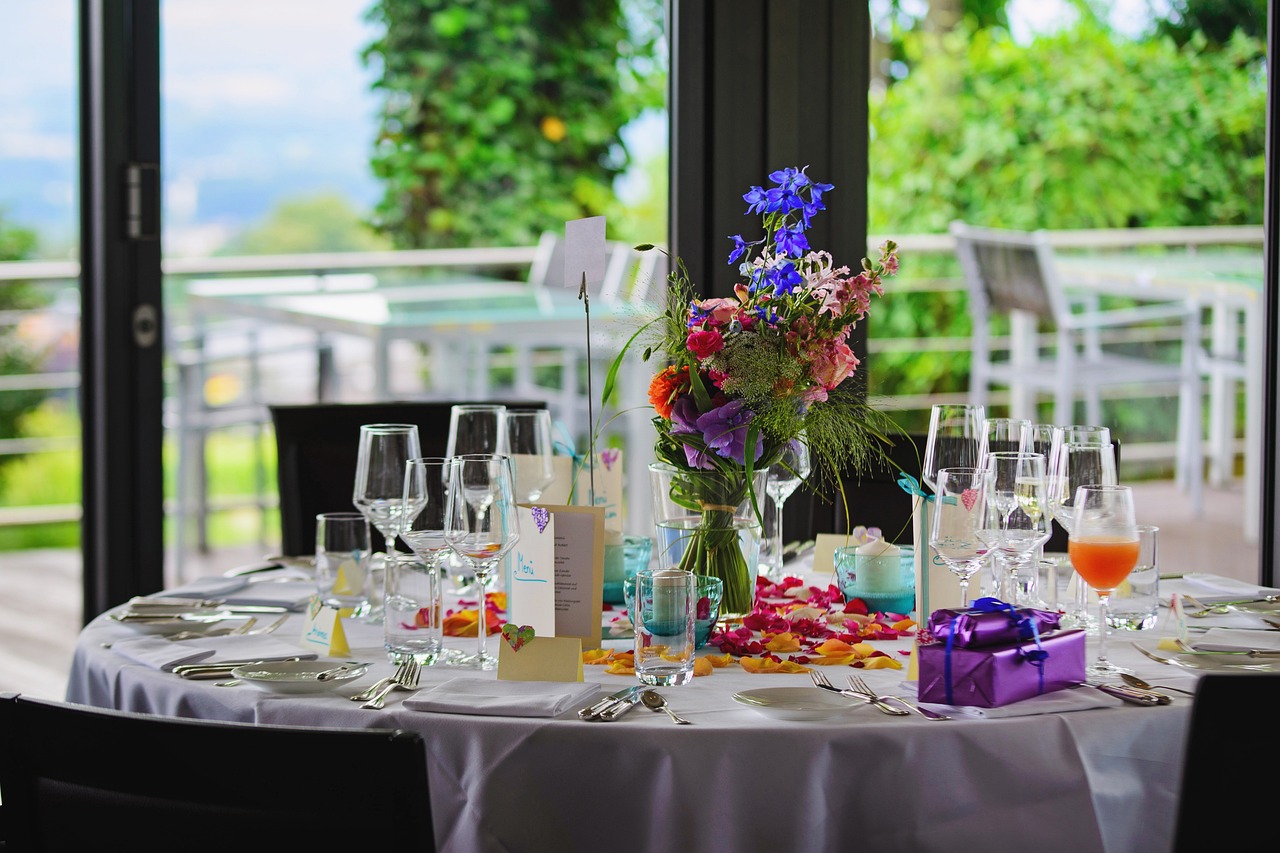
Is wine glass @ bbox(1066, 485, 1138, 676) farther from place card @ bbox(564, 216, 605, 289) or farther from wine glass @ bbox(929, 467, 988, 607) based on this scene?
place card @ bbox(564, 216, 605, 289)

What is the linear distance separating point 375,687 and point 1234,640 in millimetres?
942

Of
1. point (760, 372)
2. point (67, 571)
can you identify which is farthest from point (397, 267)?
point (760, 372)

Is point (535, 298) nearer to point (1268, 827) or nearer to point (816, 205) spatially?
point (816, 205)

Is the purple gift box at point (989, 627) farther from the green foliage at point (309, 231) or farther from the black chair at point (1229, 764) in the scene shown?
the green foliage at point (309, 231)

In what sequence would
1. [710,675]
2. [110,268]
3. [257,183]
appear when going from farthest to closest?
[257,183] < [110,268] < [710,675]

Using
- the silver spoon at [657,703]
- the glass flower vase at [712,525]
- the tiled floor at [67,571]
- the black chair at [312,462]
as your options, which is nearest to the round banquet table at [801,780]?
the silver spoon at [657,703]

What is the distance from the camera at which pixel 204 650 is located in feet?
4.58

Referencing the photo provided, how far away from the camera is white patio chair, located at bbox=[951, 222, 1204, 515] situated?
189 inches

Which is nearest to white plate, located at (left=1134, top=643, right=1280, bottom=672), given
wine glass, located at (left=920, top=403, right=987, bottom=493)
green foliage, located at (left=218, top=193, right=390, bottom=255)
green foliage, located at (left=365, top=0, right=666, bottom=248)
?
wine glass, located at (left=920, top=403, right=987, bottom=493)

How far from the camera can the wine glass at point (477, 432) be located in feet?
5.38

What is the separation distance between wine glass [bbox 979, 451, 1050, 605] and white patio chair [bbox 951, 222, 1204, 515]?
138 inches

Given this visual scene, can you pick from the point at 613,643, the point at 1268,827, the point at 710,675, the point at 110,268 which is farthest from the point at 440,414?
the point at 1268,827

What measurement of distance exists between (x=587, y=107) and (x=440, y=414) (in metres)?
4.19

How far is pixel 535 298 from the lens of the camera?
467 cm
